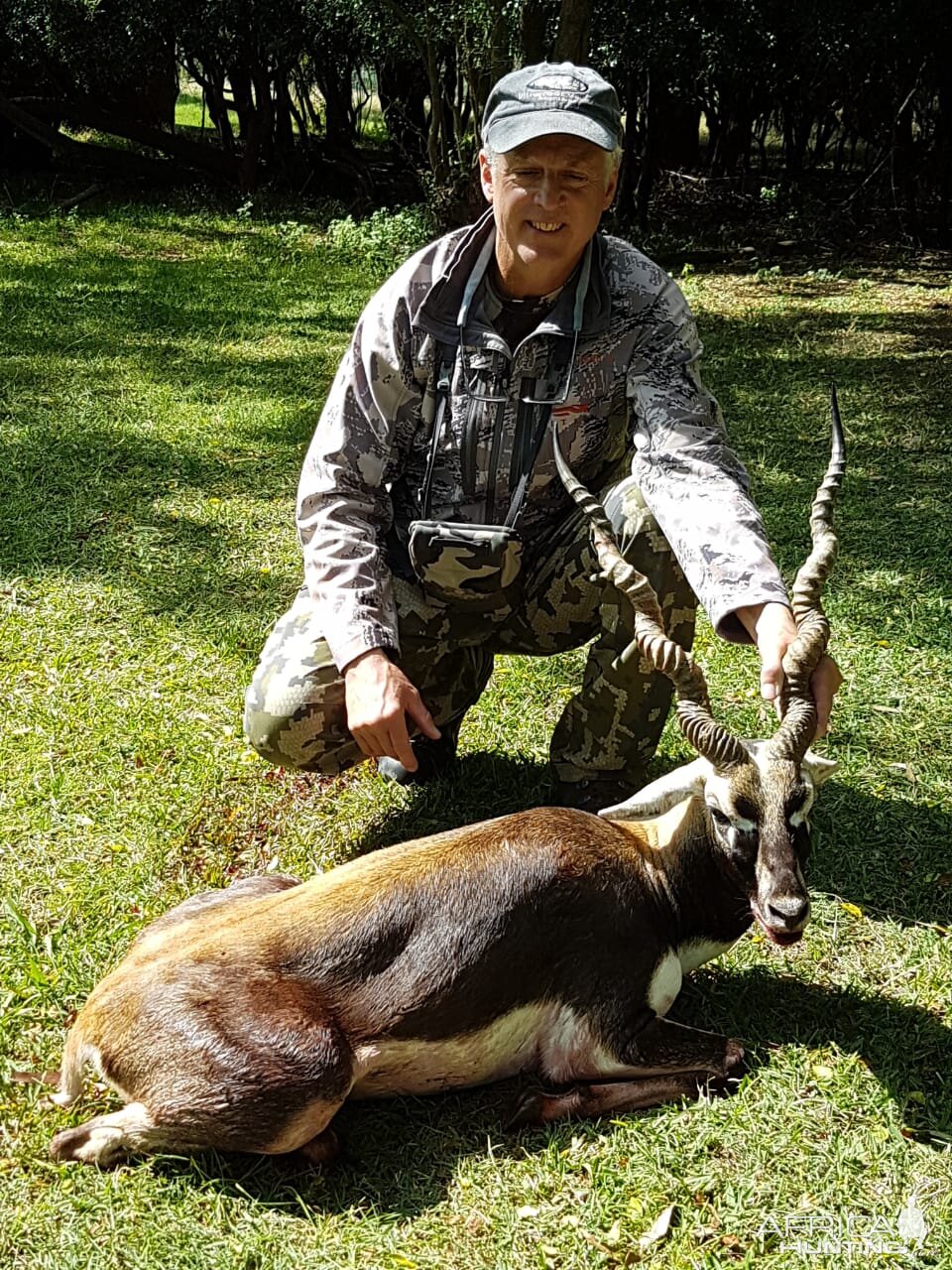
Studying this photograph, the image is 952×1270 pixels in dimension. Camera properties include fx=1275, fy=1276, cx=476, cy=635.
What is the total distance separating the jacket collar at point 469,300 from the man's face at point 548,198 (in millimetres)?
127

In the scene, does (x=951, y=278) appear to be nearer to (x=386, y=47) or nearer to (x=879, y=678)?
(x=386, y=47)

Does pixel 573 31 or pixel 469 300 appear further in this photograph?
pixel 573 31

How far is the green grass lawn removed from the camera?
3.01 meters

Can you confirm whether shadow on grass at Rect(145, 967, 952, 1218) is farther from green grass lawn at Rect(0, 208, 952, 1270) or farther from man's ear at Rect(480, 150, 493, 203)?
man's ear at Rect(480, 150, 493, 203)

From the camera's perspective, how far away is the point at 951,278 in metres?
12.7

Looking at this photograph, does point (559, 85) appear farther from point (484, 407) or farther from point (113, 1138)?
point (113, 1138)

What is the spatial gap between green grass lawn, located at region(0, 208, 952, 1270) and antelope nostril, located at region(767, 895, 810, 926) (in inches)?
24.6

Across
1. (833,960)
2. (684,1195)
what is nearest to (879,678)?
(833,960)

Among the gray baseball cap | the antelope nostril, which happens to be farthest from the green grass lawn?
the gray baseball cap

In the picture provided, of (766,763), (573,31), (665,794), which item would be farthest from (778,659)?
(573,31)

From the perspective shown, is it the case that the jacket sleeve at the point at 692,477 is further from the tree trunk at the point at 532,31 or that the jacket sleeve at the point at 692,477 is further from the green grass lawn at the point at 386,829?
the tree trunk at the point at 532,31

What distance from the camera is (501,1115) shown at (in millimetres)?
3350

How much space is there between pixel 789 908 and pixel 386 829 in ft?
5.96

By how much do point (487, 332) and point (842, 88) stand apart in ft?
45.6
